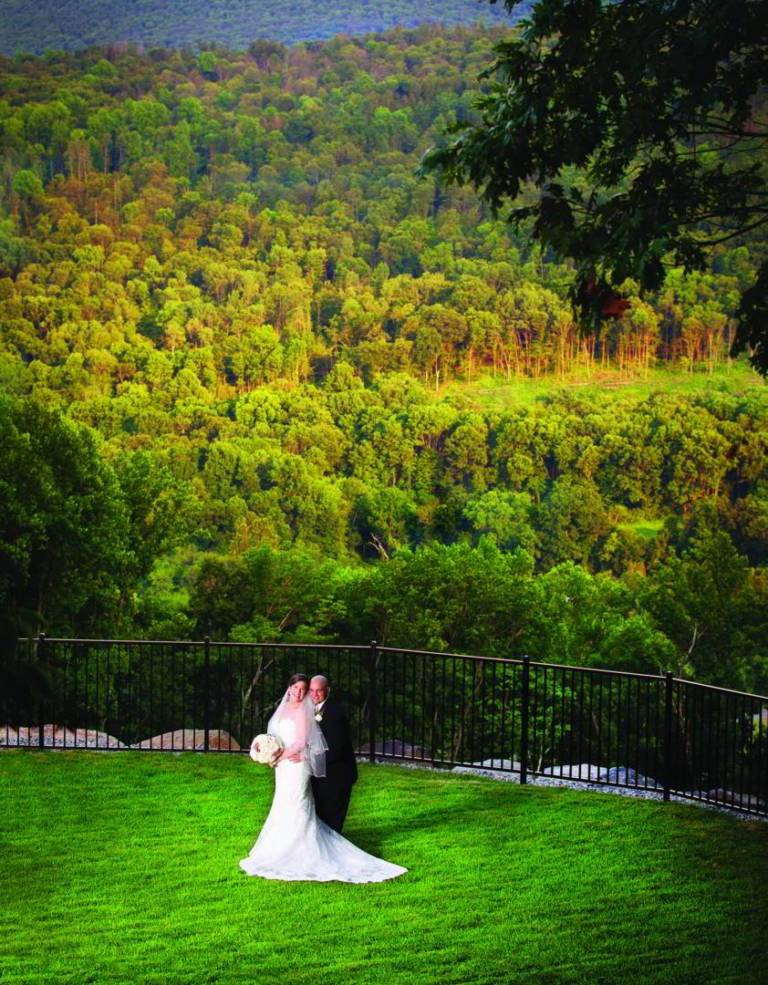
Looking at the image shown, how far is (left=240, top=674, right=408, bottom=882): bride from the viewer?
36.3 feet

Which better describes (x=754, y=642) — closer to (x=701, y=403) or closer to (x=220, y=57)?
(x=701, y=403)

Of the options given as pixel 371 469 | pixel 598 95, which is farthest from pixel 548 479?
pixel 598 95

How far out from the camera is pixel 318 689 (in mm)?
11641

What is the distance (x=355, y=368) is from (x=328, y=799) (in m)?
93.1

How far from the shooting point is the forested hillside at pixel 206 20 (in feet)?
362

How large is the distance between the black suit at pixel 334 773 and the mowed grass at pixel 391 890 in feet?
2.13

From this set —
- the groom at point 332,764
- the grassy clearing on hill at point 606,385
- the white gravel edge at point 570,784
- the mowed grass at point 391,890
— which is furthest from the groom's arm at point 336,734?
the grassy clearing on hill at point 606,385

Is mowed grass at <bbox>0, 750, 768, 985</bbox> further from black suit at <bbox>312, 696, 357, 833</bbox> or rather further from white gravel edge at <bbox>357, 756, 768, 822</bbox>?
black suit at <bbox>312, 696, 357, 833</bbox>

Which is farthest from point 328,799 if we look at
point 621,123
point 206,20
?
point 206,20

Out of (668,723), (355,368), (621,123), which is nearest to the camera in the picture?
(668,723)

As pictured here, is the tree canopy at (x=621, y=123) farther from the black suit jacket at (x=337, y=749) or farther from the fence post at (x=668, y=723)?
the black suit jacket at (x=337, y=749)

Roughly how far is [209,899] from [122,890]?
2.61ft

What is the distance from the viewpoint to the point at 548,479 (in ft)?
317

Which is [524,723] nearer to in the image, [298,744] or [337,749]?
[337,749]
